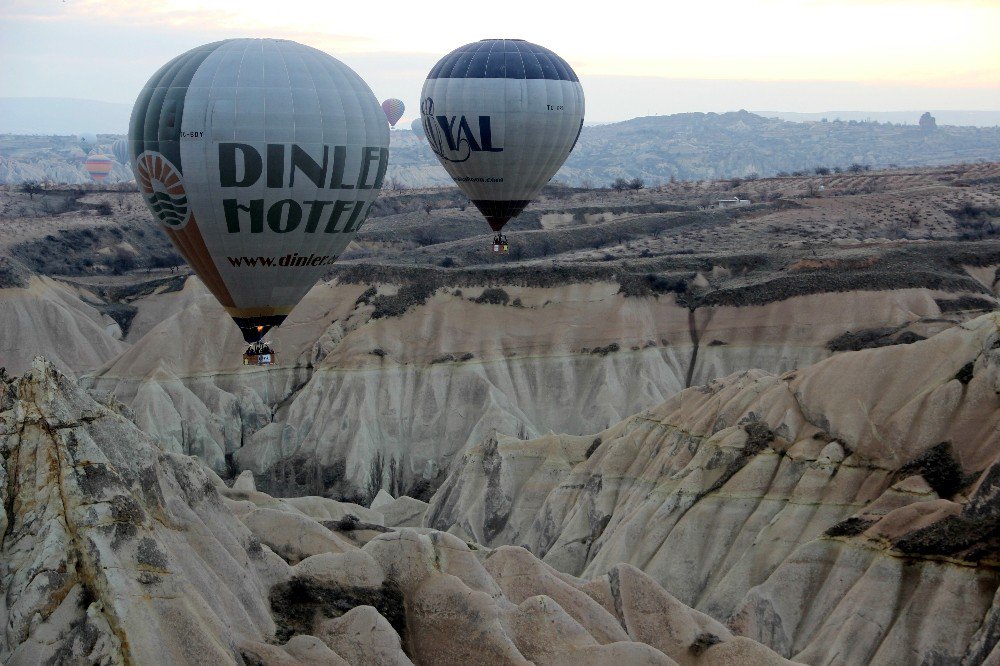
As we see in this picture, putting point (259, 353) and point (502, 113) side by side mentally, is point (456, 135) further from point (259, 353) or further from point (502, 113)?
point (259, 353)

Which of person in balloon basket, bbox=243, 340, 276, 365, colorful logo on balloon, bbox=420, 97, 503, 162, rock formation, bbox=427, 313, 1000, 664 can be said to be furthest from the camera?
colorful logo on balloon, bbox=420, 97, 503, 162

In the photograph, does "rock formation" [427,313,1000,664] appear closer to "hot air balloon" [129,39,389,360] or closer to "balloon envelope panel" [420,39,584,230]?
"balloon envelope panel" [420,39,584,230]

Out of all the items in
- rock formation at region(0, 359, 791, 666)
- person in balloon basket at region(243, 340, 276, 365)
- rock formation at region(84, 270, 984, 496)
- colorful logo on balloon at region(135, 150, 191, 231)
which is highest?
colorful logo on balloon at region(135, 150, 191, 231)

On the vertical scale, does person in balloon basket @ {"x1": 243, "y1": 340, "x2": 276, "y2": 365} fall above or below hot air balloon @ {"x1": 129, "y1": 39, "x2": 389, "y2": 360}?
below

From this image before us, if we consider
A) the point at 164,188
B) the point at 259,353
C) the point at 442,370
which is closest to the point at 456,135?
the point at 442,370

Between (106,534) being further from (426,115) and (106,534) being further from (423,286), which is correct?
(423,286)

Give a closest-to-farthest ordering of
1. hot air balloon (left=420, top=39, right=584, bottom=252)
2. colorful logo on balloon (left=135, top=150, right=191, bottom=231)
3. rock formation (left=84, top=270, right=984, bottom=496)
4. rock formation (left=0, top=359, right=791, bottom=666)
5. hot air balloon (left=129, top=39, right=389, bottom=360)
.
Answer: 1. rock formation (left=0, top=359, right=791, bottom=666)
2. hot air balloon (left=129, top=39, right=389, bottom=360)
3. colorful logo on balloon (left=135, top=150, right=191, bottom=231)
4. hot air balloon (left=420, top=39, right=584, bottom=252)
5. rock formation (left=84, top=270, right=984, bottom=496)

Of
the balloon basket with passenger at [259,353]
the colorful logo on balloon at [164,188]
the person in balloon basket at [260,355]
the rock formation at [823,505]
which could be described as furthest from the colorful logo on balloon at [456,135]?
the colorful logo on balloon at [164,188]

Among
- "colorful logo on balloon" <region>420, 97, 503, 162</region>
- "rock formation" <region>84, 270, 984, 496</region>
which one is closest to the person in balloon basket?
"colorful logo on balloon" <region>420, 97, 503, 162</region>
